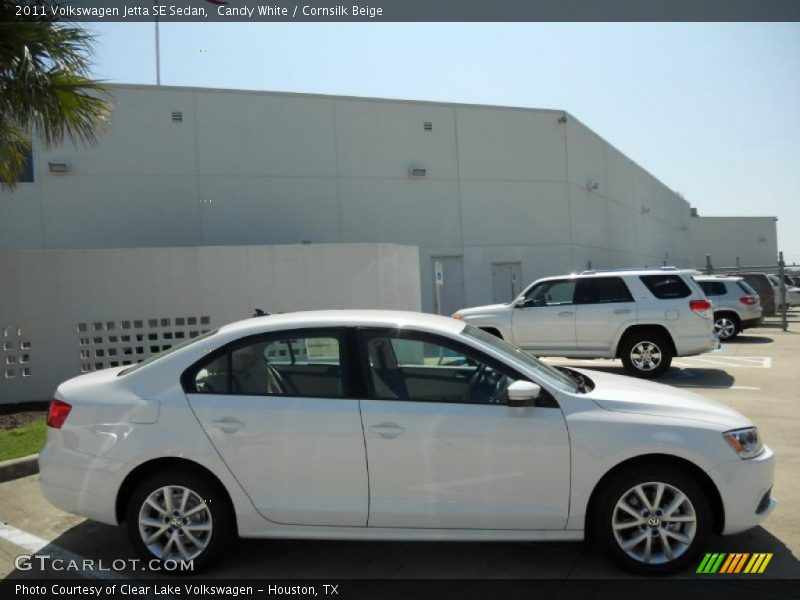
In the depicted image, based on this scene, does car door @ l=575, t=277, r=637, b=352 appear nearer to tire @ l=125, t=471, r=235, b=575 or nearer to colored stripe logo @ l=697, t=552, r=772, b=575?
colored stripe logo @ l=697, t=552, r=772, b=575

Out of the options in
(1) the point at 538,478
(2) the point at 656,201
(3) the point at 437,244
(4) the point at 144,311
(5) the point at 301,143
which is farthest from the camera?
(2) the point at 656,201

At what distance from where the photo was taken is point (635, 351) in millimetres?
11031

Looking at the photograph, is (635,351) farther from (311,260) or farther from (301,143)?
(301,143)

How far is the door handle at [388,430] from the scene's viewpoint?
12.8 ft

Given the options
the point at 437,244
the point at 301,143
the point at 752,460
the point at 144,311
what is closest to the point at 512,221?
the point at 437,244

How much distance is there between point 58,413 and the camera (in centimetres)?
421

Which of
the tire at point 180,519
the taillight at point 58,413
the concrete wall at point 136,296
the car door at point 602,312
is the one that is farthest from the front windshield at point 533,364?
the concrete wall at point 136,296

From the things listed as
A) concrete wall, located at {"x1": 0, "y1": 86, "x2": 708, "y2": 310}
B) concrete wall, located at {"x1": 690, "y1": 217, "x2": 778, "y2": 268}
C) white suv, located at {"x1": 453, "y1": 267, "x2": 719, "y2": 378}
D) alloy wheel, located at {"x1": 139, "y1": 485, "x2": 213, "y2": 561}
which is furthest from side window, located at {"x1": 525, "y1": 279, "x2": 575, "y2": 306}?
concrete wall, located at {"x1": 690, "y1": 217, "x2": 778, "y2": 268}

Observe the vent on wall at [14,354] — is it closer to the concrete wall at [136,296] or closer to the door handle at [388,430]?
the concrete wall at [136,296]

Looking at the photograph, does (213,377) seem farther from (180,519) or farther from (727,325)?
(727,325)

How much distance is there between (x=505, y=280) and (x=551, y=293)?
38.2 ft

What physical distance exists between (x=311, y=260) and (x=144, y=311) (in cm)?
280

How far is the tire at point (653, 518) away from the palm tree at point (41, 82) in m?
6.91

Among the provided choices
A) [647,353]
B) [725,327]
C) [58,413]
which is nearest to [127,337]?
[58,413]
